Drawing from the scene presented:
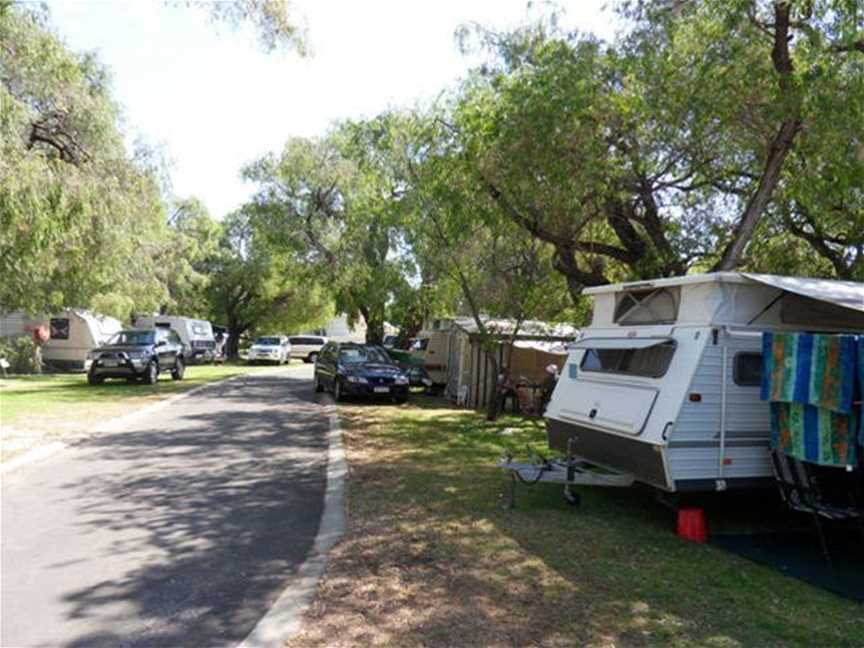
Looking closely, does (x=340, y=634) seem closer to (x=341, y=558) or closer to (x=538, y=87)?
(x=341, y=558)

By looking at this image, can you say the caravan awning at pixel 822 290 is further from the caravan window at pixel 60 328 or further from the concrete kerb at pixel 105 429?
the caravan window at pixel 60 328

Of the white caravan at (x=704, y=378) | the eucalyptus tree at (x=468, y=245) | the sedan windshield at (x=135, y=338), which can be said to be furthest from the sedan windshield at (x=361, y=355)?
the white caravan at (x=704, y=378)

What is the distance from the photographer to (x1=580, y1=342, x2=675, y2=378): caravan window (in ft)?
22.3

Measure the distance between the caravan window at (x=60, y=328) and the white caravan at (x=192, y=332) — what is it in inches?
195

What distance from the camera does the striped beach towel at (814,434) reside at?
5672mm

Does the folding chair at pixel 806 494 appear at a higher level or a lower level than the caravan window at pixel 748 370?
lower

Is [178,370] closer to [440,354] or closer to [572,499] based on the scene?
[440,354]

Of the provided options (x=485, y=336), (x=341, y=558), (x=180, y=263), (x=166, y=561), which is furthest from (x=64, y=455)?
(x=180, y=263)

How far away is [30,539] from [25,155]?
6.98 meters

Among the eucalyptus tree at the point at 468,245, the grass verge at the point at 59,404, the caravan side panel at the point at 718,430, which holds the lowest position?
the grass verge at the point at 59,404

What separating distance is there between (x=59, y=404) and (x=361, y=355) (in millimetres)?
7252

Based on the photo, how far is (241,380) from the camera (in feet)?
80.9

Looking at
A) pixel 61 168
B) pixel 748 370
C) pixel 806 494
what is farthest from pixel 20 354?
pixel 806 494

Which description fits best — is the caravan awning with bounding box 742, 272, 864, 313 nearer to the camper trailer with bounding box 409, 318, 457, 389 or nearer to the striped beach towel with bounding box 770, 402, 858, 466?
the striped beach towel with bounding box 770, 402, 858, 466
